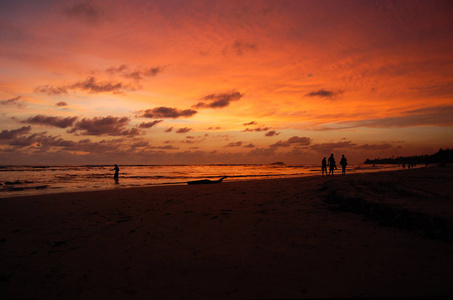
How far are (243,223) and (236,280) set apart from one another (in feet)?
12.3

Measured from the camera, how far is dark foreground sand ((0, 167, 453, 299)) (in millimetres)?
4655

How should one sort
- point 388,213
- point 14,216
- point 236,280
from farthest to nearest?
point 14,216 < point 388,213 < point 236,280

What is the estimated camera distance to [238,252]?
247 inches

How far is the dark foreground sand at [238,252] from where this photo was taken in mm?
4655

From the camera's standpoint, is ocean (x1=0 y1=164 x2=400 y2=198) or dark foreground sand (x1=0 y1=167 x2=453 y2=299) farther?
ocean (x1=0 y1=164 x2=400 y2=198)

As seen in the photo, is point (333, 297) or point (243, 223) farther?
point (243, 223)

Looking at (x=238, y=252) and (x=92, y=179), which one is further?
(x=92, y=179)

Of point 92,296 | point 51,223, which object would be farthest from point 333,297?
point 51,223

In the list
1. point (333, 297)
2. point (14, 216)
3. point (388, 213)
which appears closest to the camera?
point (333, 297)

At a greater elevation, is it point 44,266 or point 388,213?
point 388,213

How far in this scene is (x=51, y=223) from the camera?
9516 millimetres

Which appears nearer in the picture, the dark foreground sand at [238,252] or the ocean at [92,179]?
the dark foreground sand at [238,252]

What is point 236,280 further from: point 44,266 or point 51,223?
point 51,223

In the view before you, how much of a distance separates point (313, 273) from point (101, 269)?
4.56 metres
